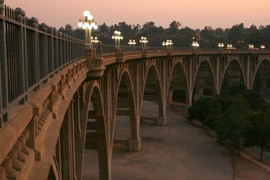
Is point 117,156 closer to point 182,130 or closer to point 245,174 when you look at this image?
point 245,174

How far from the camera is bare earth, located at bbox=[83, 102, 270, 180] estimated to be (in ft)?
119

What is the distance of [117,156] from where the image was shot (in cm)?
4256

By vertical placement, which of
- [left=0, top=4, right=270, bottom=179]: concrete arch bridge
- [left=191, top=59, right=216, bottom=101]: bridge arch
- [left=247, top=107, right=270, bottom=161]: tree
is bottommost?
[left=247, top=107, right=270, bottom=161]: tree

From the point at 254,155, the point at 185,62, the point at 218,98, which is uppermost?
the point at 185,62

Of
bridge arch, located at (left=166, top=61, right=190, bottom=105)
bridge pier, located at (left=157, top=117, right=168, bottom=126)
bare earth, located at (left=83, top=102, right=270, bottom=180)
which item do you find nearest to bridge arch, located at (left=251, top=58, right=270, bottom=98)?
bridge arch, located at (left=166, top=61, right=190, bottom=105)

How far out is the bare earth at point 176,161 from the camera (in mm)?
36312

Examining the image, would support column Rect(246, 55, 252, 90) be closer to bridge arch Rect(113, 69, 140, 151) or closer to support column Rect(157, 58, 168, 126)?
support column Rect(157, 58, 168, 126)

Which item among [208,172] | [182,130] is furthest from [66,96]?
[182,130]

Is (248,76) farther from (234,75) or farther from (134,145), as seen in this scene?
(134,145)

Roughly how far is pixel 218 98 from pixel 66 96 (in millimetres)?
52591

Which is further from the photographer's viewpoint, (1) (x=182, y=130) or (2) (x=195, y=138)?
(1) (x=182, y=130)

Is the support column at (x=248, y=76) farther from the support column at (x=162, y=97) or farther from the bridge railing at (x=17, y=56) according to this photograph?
the bridge railing at (x=17, y=56)

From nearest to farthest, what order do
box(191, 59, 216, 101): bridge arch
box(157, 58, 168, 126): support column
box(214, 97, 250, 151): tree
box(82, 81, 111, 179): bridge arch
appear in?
box(82, 81, 111, 179): bridge arch → box(214, 97, 250, 151): tree → box(157, 58, 168, 126): support column → box(191, 59, 216, 101): bridge arch

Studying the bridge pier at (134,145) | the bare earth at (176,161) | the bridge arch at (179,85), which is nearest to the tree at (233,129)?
the bare earth at (176,161)
